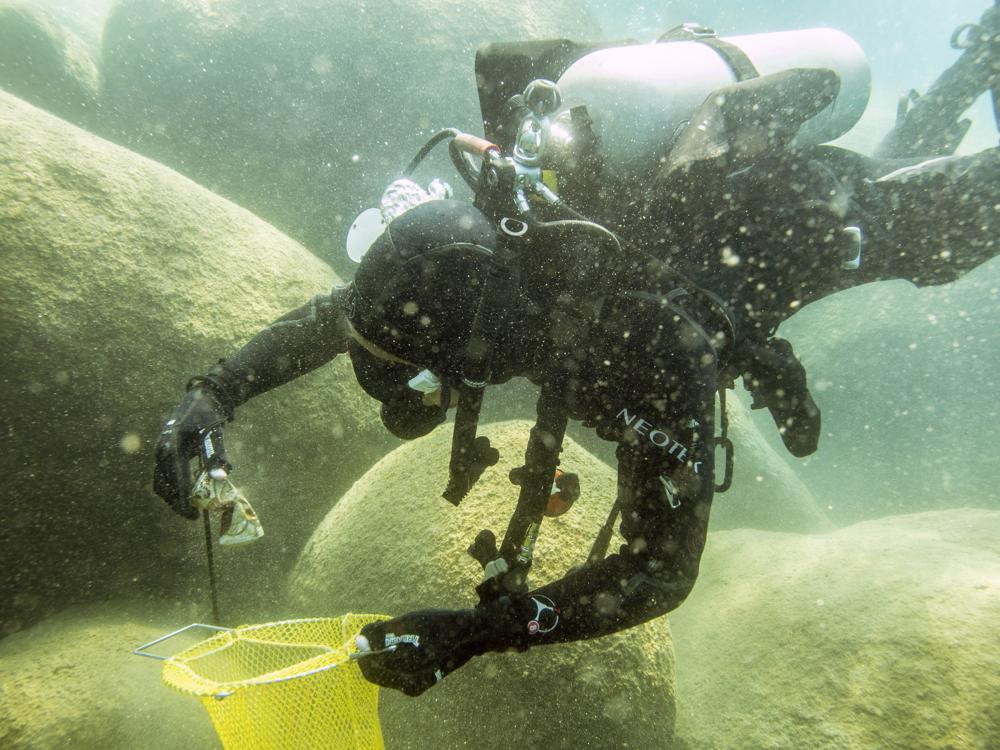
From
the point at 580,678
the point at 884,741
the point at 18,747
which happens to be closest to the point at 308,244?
the point at 18,747

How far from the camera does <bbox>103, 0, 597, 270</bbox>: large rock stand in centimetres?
687

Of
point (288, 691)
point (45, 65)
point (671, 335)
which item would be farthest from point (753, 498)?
point (45, 65)

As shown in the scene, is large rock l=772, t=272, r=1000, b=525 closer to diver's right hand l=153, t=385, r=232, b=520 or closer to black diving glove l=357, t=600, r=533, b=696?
black diving glove l=357, t=600, r=533, b=696

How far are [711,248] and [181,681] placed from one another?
2412 mm

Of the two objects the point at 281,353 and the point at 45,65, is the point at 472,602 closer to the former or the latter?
the point at 281,353

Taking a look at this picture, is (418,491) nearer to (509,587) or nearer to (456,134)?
(509,587)

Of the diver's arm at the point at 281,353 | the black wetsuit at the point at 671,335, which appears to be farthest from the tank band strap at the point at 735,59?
the diver's arm at the point at 281,353

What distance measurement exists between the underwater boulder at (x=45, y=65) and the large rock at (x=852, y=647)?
31.0 ft

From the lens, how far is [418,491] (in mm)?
2967

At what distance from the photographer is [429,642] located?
1573 millimetres

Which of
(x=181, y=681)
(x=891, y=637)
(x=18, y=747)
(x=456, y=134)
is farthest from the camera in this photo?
(x=891, y=637)

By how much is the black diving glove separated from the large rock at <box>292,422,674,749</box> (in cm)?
87

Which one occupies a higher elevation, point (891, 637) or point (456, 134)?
point (456, 134)

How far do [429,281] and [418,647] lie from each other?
1.15 m
